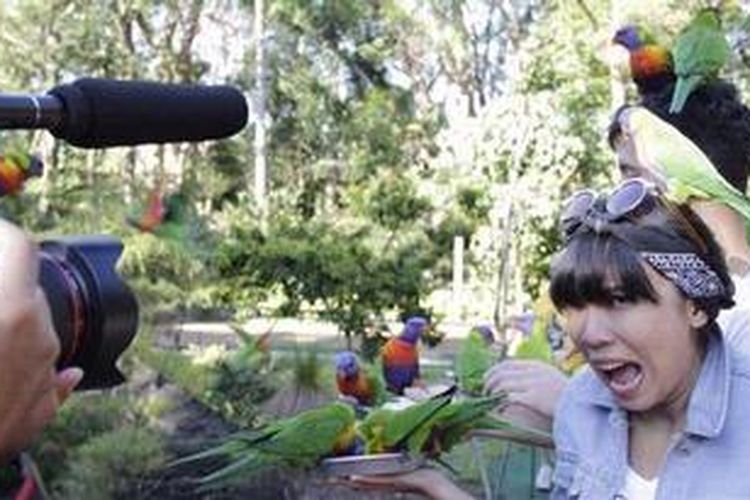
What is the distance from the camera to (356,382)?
4.48 feet

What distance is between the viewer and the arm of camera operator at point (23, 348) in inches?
21.5

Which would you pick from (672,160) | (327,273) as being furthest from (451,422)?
(327,273)

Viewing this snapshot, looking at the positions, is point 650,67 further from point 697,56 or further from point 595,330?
point 595,330

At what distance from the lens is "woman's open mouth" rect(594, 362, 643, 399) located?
3.58 feet

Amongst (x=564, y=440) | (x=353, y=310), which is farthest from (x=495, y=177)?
(x=564, y=440)

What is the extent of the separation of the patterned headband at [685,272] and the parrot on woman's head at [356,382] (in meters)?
0.38

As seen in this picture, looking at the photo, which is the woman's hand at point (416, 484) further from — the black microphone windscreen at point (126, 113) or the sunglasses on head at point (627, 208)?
the black microphone windscreen at point (126, 113)

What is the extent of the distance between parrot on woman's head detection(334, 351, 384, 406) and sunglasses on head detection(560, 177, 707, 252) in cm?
32

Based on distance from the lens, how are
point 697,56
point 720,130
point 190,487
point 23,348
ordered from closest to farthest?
point 23,348 → point 720,130 → point 697,56 → point 190,487

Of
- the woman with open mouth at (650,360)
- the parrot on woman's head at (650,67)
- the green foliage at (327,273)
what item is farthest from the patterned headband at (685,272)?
the green foliage at (327,273)

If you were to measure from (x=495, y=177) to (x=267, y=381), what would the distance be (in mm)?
6736

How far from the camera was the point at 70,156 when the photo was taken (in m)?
11.2

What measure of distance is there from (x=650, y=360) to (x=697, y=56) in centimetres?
88

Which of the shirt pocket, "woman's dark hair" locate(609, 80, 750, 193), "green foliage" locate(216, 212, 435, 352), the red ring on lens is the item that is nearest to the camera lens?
the red ring on lens
